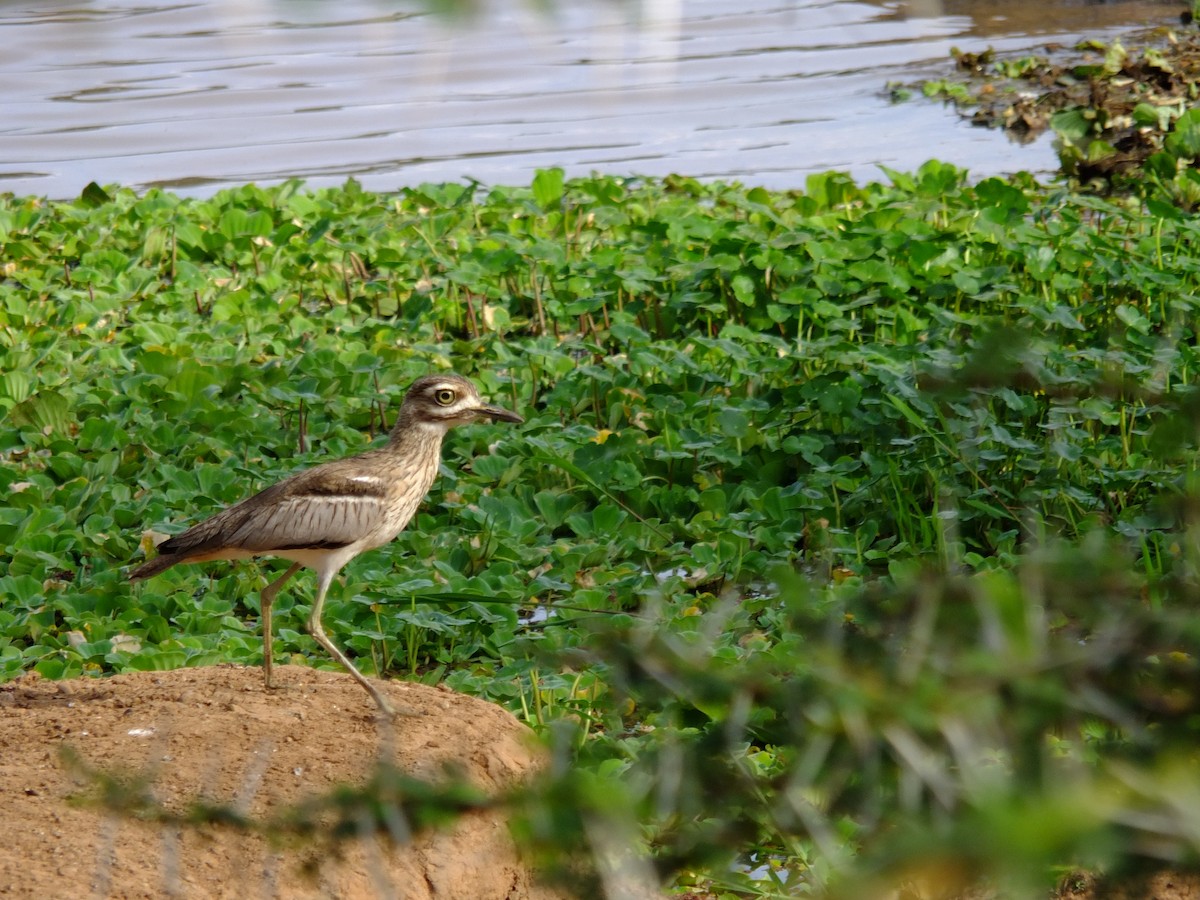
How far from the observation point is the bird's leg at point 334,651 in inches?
165

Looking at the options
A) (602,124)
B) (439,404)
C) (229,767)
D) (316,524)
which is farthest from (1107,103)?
(229,767)

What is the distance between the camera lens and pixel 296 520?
4.57 meters

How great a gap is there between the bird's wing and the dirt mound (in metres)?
0.36

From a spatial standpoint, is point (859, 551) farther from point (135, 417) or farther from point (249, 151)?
point (249, 151)

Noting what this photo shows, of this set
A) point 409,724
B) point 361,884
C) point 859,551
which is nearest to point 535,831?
point 361,884

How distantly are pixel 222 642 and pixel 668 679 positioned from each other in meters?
3.64

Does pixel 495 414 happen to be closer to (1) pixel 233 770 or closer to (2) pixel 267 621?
(2) pixel 267 621

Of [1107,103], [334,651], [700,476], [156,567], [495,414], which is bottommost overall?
Answer: [700,476]

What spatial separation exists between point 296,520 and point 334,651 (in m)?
0.40

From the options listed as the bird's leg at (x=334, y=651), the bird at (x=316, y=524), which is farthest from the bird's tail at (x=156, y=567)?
the bird's leg at (x=334, y=651)

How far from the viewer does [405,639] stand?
500cm

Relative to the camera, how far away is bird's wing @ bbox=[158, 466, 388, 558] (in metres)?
4.56

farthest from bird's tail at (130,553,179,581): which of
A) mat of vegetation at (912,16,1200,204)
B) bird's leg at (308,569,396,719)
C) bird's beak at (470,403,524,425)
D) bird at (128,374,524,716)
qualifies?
mat of vegetation at (912,16,1200,204)

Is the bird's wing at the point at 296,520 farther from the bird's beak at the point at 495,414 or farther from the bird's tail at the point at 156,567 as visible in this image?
the bird's beak at the point at 495,414
